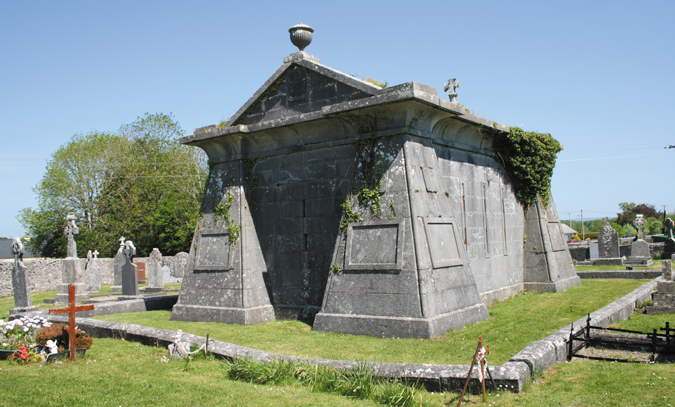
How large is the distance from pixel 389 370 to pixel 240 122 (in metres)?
7.86

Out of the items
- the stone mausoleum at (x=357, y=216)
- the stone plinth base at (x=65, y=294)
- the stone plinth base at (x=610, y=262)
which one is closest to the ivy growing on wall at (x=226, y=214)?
the stone mausoleum at (x=357, y=216)

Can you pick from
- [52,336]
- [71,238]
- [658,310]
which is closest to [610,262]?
[658,310]

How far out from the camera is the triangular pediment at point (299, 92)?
33.6 ft

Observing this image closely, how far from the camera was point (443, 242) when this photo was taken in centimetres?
941

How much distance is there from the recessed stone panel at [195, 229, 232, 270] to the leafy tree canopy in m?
27.0

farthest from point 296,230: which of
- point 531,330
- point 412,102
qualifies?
point 531,330

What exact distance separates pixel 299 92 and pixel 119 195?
31.4 metres

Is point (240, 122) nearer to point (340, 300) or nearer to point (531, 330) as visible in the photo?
point (340, 300)

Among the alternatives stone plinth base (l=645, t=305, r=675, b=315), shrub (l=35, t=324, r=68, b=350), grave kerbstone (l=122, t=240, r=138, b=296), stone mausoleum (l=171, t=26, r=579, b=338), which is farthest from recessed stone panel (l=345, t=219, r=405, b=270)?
grave kerbstone (l=122, t=240, r=138, b=296)

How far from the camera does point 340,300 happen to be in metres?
9.33

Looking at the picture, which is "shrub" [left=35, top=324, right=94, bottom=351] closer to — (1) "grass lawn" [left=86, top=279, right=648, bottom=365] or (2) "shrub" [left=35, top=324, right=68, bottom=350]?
(2) "shrub" [left=35, top=324, right=68, bottom=350]

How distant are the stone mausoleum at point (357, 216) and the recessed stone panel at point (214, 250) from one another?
3 centimetres

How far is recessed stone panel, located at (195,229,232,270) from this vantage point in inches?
446

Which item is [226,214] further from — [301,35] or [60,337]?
[60,337]
